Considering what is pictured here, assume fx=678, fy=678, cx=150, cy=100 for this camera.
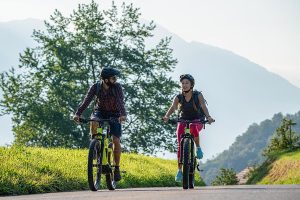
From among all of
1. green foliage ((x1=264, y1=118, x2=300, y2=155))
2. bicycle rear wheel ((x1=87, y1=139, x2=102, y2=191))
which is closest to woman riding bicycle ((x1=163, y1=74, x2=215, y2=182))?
bicycle rear wheel ((x1=87, y1=139, x2=102, y2=191))

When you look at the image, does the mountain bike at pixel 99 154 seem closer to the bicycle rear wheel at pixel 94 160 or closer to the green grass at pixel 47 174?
the bicycle rear wheel at pixel 94 160

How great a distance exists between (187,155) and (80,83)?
1551 inches

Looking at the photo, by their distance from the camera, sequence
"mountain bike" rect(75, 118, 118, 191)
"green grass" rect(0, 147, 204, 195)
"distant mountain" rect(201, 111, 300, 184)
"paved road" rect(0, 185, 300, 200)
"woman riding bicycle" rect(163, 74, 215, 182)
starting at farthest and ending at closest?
"distant mountain" rect(201, 111, 300, 184)
"woman riding bicycle" rect(163, 74, 215, 182)
"green grass" rect(0, 147, 204, 195)
"mountain bike" rect(75, 118, 118, 191)
"paved road" rect(0, 185, 300, 200)

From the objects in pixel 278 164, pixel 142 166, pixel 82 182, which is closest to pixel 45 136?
pixel 278 164

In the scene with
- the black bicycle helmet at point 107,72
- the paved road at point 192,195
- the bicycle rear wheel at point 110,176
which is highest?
the black bicycle helmet at point 107,72

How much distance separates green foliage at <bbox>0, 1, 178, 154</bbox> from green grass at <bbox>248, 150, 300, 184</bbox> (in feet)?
30.0

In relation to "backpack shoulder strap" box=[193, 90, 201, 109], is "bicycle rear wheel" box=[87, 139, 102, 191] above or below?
below

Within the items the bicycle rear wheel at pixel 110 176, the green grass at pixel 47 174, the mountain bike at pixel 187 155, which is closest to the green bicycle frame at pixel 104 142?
the bicycle rear wheel at pixel 110 176

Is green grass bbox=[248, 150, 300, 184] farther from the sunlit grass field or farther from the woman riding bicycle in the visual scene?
the woman riding bicycle

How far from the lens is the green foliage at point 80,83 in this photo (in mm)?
49781

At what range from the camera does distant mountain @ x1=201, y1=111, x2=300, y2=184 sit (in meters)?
170

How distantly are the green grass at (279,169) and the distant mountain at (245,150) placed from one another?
107 m

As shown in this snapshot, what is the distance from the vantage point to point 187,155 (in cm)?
1247

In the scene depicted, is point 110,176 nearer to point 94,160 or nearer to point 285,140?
point 94,160
